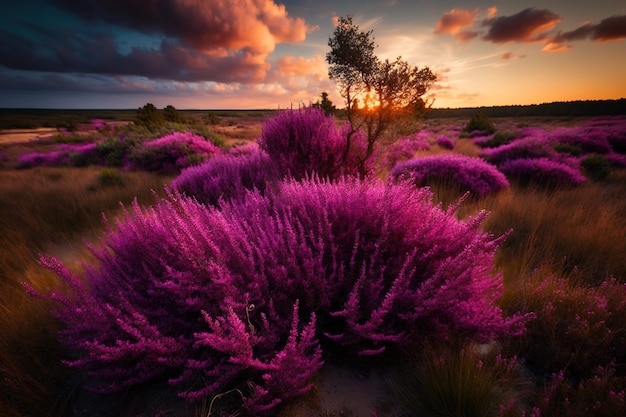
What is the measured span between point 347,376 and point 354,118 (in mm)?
4266

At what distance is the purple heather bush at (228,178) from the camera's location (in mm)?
4443

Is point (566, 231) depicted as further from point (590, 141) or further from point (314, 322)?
point (590, 141)

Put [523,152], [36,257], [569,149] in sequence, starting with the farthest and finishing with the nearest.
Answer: [569,149] < [523,152] < [36,257]

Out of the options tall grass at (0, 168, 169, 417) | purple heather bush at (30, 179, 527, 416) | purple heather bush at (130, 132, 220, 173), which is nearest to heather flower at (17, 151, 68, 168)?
tall grass at (0, 168, 169, 417)

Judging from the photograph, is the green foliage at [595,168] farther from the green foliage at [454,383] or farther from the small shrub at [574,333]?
the green foliage at [454,383]

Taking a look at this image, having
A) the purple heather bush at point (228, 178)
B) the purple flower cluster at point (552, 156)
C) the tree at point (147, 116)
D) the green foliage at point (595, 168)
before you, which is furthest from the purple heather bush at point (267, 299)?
the tree at point (147, 116)

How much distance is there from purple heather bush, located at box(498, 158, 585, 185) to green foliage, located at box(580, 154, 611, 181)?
Result: 1.21 m

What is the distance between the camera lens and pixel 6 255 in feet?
11.2

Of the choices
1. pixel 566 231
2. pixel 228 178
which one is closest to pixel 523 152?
pixel 566 231

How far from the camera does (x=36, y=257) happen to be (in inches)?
141

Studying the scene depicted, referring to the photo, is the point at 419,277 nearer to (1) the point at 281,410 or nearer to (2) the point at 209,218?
(1) the point at 281,410

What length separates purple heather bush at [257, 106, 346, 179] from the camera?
14.7 feet

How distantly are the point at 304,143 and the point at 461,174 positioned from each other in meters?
3.46

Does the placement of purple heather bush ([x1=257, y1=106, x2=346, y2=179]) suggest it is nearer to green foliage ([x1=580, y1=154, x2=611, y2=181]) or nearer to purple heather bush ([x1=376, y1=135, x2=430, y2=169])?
purple heather bush ([x1=376, y1=135, x2=430, y2=169])
